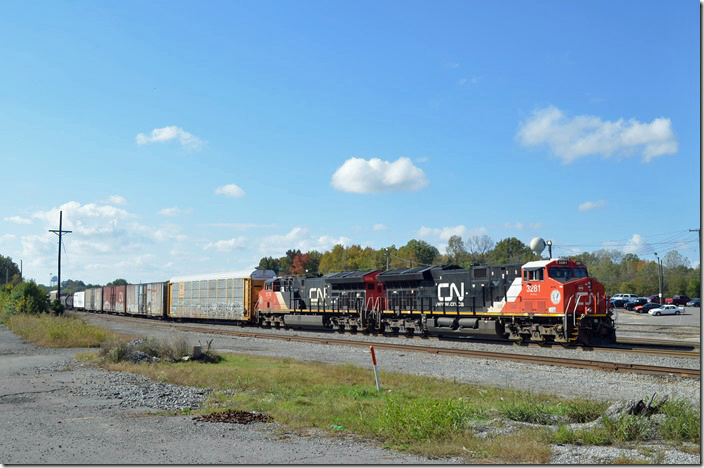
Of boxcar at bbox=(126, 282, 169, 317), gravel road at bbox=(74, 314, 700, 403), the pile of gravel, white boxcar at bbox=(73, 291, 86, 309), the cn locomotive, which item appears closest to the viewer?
the pile of gravel

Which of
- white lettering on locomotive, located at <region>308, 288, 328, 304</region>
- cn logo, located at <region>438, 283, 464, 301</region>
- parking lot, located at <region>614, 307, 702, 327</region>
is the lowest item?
parking lot, located at <region>614, 307, 702, 327</region>

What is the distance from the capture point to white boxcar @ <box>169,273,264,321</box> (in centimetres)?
4200

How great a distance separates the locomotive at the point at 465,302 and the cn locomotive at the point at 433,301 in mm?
41

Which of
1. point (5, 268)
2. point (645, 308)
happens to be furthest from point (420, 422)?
point (5, 268)

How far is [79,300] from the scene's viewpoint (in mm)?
89062

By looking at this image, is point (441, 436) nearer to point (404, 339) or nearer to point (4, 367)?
point (4, 367)

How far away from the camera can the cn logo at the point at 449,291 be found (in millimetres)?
26547

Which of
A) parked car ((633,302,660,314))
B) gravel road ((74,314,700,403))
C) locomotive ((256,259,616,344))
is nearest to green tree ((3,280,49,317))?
locomotive ((256,259,616,344))

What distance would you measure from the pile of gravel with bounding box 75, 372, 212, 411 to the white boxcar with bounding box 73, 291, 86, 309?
256ft

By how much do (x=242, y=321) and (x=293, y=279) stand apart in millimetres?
7313

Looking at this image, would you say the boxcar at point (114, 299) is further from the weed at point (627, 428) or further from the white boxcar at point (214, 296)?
the weed at point (627, 428)

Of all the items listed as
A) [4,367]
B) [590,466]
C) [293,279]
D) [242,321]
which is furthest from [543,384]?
[242,321]

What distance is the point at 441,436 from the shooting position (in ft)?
27.0

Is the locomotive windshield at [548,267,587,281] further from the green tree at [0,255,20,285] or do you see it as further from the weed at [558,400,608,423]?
the green tree at [0,255,20,285]
